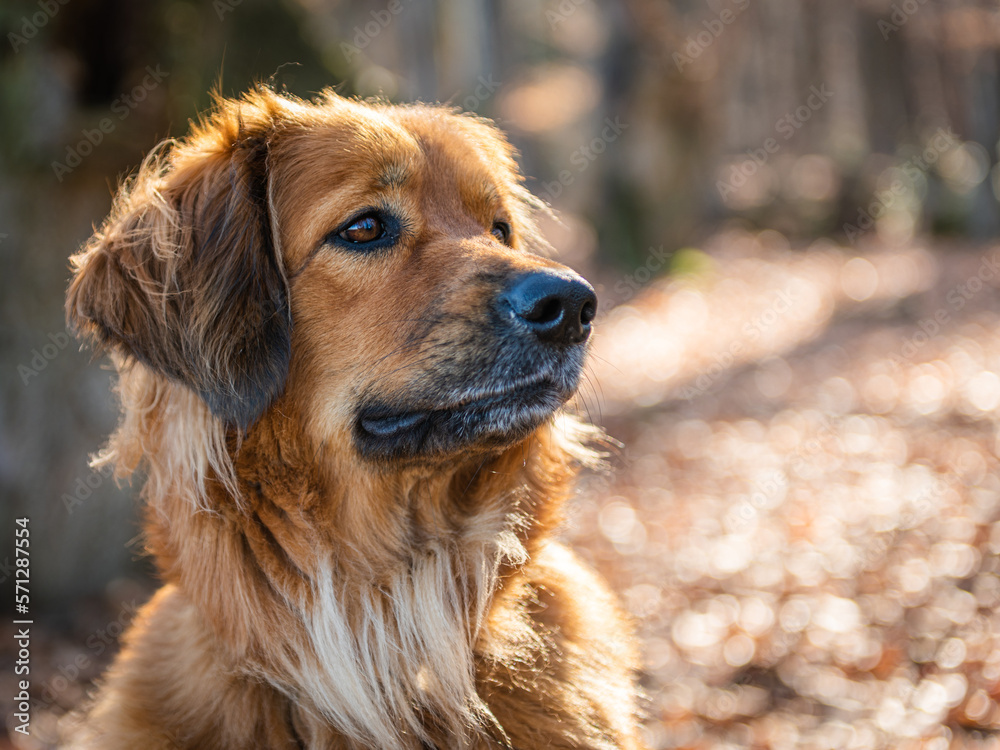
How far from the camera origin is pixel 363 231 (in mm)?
2785

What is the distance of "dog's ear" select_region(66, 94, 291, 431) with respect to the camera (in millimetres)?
2543

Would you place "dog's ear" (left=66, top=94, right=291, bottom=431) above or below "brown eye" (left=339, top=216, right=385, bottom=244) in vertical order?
below

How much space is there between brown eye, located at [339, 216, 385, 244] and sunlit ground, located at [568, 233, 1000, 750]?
0.96m

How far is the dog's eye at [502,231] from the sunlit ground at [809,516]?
762 mm

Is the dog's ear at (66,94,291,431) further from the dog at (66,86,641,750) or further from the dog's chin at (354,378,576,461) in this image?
the dog's chin at (354,378,576,461)

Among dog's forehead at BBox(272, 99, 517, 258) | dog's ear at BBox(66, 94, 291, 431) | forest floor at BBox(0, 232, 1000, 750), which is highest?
dog's forehead at BBox(272, 99, 517, 258)

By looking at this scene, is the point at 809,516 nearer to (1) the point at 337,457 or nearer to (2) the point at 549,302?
(2) the point at 549,302

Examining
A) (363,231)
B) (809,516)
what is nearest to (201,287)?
(363,231)

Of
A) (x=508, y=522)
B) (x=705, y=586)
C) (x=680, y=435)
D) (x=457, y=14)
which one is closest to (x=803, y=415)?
(x=680, y=435)

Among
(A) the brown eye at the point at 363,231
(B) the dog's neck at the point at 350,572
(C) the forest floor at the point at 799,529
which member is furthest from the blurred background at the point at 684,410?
(A) the brown eye at the point at 363,231

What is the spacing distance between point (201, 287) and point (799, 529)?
503 cm

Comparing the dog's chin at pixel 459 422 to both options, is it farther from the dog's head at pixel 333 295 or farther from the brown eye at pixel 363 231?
the brown eye at pixel 363 231

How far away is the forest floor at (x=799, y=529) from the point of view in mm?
4039

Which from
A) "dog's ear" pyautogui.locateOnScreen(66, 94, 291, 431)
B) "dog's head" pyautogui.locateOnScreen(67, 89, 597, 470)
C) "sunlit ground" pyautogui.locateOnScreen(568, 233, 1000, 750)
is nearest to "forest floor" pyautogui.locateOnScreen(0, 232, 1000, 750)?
"sunlit ground" pyautogui.locateOnScreen(568, 233, 1000, 750)
